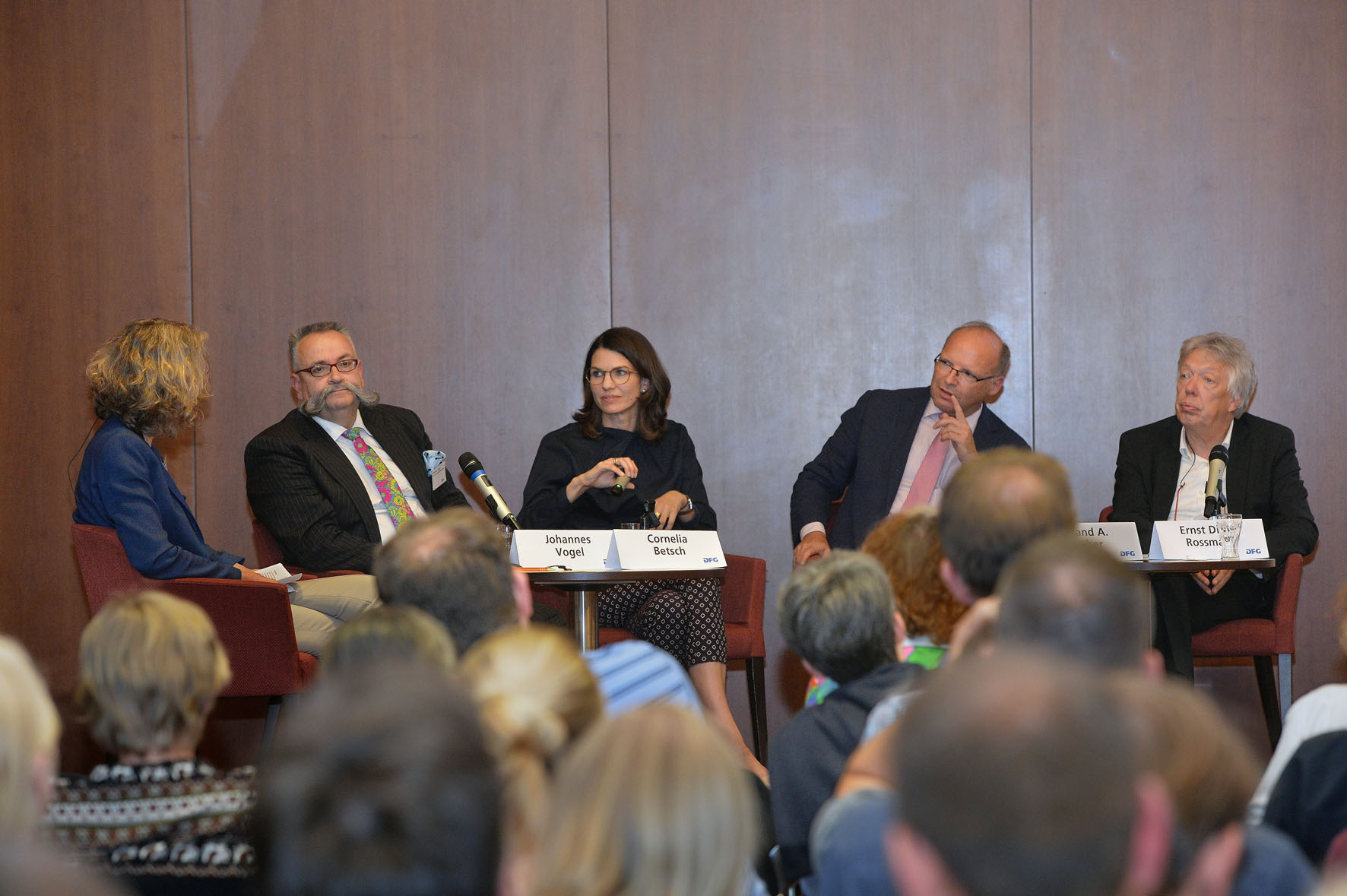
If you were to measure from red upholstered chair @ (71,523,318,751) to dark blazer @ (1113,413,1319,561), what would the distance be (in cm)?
270

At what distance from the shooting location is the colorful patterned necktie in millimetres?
4172

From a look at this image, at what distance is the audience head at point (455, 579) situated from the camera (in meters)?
1.84

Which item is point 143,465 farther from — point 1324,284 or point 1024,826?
point 1324,284

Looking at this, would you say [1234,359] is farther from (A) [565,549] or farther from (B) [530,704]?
(B) [530,704]

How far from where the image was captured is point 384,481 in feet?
13.8

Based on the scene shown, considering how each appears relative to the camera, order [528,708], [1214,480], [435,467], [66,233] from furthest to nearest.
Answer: [66,233] < [435,467] < [1214,480] < [528,708]

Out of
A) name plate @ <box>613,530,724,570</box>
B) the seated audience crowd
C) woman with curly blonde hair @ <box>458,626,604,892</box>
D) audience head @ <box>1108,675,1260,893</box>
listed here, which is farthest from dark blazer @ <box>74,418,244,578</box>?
audience head @ <box>1108,675,1260,893</box>

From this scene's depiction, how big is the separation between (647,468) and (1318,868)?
2987mm

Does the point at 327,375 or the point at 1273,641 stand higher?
the point at 327,375

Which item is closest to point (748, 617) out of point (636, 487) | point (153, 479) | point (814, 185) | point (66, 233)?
point (636, 487)

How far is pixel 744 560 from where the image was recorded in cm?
433

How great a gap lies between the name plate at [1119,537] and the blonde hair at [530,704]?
2560 millimetres

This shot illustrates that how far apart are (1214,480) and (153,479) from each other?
3.10 m

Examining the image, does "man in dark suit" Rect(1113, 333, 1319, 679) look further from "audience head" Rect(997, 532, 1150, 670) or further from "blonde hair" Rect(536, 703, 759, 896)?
"blonde hair" Rect(536, 703, 759, 896)
